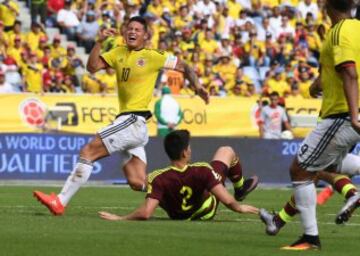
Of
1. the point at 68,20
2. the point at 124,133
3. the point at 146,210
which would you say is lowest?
the point at 146,210

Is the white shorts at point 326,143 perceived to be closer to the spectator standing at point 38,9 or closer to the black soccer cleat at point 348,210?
the black soccer cleat at point 348,210

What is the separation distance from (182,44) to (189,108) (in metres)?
3.33

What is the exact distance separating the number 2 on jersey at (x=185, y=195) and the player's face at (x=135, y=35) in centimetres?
249

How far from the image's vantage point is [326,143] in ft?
35.7

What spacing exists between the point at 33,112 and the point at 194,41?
657cm

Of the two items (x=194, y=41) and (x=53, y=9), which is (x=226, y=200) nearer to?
(x=53, y=9)

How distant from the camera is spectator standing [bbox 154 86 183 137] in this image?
28359 mm

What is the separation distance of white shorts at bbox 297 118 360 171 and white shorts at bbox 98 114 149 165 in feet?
15.2

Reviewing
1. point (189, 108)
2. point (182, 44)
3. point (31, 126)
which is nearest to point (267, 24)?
point (182, 44)

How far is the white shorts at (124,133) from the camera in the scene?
49.8 feet

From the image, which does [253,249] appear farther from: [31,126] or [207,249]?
Answer: [31,126]

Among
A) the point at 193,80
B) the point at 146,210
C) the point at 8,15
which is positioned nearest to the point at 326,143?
the point at 146,210

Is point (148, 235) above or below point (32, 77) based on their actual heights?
above

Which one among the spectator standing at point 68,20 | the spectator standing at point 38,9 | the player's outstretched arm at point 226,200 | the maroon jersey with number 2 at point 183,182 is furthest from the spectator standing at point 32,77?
the player's outstretched arm at point 226,200
